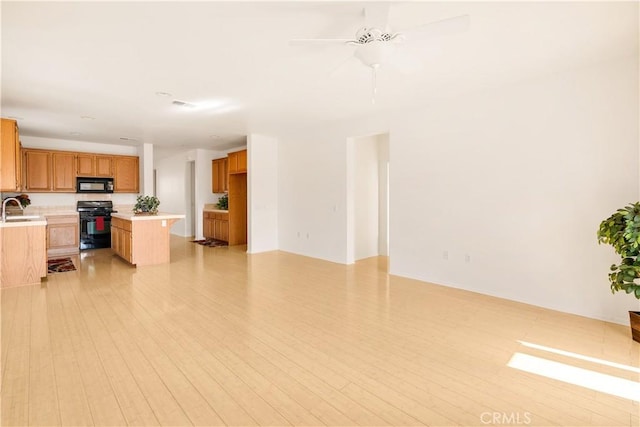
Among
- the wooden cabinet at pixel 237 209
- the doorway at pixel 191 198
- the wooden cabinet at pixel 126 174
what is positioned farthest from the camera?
the doorway at pixel 191 198

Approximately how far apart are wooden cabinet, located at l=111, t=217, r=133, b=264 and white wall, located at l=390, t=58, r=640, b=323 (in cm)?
483

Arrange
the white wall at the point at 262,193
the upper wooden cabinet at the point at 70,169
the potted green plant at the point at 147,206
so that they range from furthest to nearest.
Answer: the white wall at the point at 262,193 < the upper wooden cabinet at the point at 70,169 < the potted green plant at the point at 147,206

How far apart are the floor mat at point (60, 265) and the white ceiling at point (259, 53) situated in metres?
2.61

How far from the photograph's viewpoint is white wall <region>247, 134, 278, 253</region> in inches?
280

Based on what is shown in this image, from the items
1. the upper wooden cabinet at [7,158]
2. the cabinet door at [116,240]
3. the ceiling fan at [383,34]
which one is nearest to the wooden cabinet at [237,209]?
the cabinet door at [116,240]

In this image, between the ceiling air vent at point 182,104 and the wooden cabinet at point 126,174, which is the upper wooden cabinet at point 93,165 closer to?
the wooden cabinet at point 126,174

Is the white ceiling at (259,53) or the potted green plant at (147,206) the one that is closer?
the white ceiling at (259,53)

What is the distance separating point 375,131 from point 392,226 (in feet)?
5.42

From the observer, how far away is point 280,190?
7.52 meters

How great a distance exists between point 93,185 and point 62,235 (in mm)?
1345

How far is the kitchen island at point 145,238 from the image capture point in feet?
18.7

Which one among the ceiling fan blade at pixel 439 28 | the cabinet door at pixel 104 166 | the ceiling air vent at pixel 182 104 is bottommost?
the cabinet door at pixel 104 166

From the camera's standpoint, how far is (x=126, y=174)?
26.9 ft

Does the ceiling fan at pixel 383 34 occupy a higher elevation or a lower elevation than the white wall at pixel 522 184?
higher
